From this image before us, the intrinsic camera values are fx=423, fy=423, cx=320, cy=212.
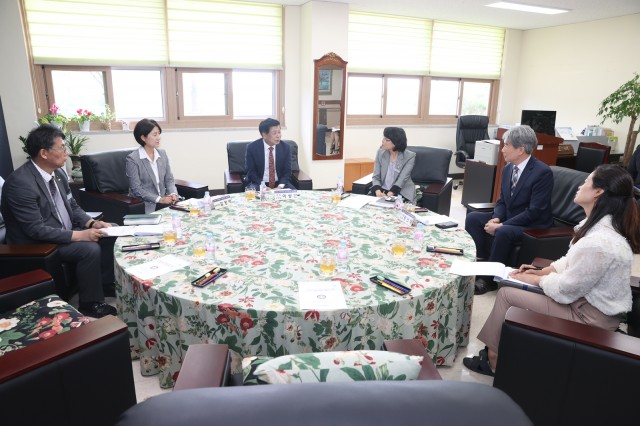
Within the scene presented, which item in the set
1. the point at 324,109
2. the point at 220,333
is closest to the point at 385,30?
the point at 324,109

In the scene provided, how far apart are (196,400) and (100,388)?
1.00 m

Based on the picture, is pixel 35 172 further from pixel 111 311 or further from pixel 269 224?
pixel 269 224

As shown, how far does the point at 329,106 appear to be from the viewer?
19.4 feet

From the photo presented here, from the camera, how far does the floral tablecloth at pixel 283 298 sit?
1.71 metres

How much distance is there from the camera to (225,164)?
6031 mm

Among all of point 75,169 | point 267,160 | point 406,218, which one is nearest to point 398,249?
point 406,218

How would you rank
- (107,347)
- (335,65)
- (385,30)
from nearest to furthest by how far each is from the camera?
(107,347) < (335,65) < (385,30)

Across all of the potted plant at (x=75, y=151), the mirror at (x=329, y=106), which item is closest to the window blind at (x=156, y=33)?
the mirror at (x=329, y=106)

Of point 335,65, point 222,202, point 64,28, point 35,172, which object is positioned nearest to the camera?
point 35,172

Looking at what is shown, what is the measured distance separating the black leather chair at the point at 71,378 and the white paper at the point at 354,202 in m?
1.86

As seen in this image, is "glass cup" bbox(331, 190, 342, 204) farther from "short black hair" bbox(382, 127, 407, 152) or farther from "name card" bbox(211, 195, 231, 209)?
"short black hair" bbox(382, 127, 407, 152)

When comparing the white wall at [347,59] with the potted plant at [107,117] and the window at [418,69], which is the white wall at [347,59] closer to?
the potted plant at [107,117]

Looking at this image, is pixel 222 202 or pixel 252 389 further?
pixel 222 202

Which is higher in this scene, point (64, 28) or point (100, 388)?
point (64, 28)
